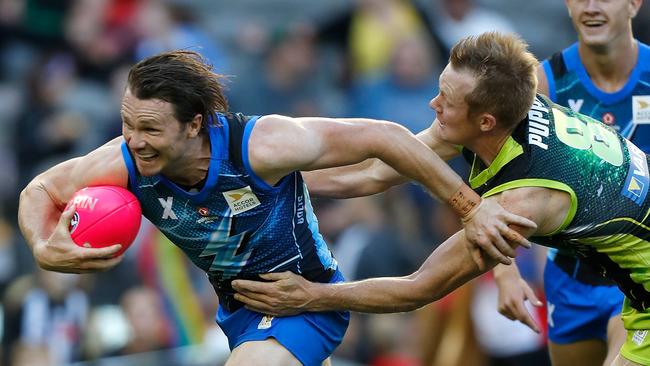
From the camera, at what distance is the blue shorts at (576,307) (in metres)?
7.32

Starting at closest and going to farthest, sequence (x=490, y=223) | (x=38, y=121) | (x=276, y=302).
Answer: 1. (x=490, y=223)
2. (x=276, y=302)
3. (x=38, y=121)

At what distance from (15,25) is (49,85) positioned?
105 cm

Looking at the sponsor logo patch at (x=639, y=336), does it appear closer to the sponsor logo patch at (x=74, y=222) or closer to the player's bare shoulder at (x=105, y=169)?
the player's bare shoulder at (x=105, y=169)

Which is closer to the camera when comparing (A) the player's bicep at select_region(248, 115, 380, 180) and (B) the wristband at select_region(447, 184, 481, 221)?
(B) the wristband at select_region(447, 184, 481, 221)

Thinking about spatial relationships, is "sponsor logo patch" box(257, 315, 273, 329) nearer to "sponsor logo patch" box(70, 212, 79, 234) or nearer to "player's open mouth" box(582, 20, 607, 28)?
"sponsor logo patch" box(70, 212, 79, 234)

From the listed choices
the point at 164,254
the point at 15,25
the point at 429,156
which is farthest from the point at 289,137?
the point at 15,25

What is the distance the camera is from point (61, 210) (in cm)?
634

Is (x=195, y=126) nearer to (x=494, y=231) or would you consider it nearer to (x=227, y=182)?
(x=227, y=182)

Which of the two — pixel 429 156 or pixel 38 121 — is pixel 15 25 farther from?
pixel 429 156

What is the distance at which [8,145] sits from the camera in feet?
40.3

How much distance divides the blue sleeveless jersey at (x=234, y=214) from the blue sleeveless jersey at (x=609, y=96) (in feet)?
5.74

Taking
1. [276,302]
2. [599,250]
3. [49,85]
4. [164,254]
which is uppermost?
[599,250]

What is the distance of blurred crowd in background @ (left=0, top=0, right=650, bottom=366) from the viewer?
1046cm

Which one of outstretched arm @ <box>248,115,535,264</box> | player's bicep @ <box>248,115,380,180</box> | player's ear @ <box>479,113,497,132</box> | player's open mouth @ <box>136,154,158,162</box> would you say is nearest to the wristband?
outstretched arm @ <box>248,115,535,264</box>
